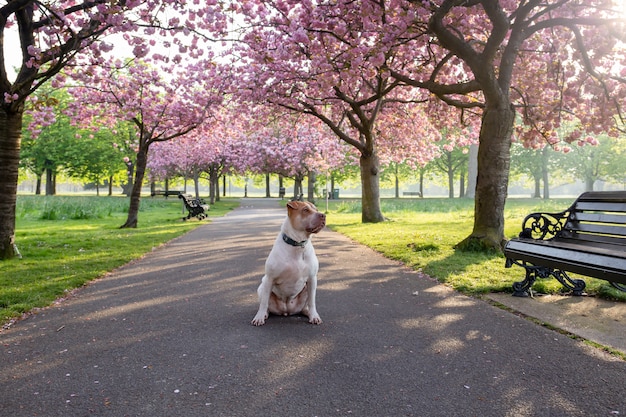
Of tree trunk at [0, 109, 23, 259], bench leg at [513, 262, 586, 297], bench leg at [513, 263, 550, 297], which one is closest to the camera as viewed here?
bench leg at [513, 262, 586, 297]

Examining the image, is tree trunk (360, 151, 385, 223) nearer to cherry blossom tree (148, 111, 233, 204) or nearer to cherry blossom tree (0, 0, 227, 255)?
cherry blossom tree (0, 0, 227, 255)

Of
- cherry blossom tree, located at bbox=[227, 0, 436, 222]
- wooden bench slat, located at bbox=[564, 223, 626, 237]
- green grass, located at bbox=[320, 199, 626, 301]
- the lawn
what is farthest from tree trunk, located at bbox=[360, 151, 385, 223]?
wooden bench slat, located at bbox=[564, 223, 626, 237]

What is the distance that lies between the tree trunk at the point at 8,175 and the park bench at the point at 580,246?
9.03m

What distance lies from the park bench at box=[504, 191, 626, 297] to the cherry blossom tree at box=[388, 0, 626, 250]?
10.4 ft

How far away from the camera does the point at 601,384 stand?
126 inches

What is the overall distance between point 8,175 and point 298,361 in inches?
313

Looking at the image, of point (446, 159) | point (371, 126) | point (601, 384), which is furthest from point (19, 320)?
point (446, 159)

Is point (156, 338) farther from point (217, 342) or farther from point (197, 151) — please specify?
point (197, 151)

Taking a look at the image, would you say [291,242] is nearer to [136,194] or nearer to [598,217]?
[598,217]

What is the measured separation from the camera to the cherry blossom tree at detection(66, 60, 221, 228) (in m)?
16.0

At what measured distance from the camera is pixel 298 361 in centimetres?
366

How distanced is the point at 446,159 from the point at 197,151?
2958cm

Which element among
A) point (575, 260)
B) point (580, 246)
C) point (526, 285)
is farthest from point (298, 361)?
point (580, 246)

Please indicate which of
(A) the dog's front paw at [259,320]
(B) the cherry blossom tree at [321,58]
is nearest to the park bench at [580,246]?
(A) the dog's front paw at [259,320]
